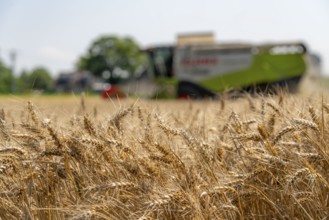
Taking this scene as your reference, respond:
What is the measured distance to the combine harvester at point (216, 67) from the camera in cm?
1549

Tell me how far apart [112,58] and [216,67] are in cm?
5803

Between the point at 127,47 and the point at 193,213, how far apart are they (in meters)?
73.7

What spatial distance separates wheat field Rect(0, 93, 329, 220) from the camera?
1763mm

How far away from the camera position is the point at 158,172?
74.5 inches

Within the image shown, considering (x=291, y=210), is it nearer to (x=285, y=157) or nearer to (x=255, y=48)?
(x=285, y=157)

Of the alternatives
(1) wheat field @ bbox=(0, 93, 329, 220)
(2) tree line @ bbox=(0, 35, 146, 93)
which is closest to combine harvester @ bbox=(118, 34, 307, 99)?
(1) wheat field @ bbox=(0, 93, 329, 220)

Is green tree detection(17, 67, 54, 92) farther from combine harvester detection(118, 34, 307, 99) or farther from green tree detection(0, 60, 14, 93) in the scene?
combine harvester detection(118, 34, 307, 99)

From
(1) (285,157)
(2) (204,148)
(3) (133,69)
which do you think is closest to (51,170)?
(2) (204,148)

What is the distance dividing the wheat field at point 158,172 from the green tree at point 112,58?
232ft

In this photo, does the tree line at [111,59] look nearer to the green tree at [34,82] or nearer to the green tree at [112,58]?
the green tree at [112,58]

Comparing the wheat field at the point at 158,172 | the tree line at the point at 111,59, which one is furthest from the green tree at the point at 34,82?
the tree line at the point at 111,59

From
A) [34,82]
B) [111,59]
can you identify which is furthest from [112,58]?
[34,82]

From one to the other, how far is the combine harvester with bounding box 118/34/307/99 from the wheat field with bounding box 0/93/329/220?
43.3 ft

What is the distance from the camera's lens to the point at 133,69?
7381cm
